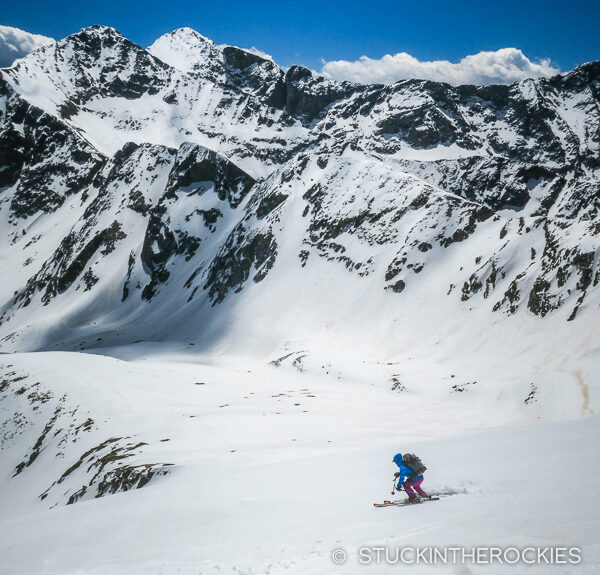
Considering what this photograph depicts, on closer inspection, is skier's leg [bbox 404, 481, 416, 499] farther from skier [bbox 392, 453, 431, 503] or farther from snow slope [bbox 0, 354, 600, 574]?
snow slope [bbox 0, 354, 600, 574]

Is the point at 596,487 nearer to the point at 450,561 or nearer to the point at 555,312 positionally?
the point at 450,561

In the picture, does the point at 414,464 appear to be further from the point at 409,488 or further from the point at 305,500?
the point at 305,500

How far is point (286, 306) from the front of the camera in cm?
7394

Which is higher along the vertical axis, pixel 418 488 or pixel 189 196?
pixel 189 196

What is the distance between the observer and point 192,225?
119 meters

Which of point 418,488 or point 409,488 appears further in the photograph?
point 409,488

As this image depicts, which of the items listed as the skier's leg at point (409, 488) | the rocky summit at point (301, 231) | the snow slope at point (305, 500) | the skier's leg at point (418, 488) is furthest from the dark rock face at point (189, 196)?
the skier's leg at point (418, 488)

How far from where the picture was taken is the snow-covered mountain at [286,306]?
29.1 metres

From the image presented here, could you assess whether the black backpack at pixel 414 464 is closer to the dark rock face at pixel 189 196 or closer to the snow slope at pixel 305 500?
the snow slope at pixel 305 500

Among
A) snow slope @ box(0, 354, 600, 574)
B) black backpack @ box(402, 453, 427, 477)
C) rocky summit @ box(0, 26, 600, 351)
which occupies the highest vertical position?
rocky summit @ box(0, 26, 600, 351)

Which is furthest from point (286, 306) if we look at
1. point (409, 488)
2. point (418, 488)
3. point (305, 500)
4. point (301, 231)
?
point (418, 488)

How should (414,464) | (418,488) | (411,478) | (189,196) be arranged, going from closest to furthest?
(418,488), (411,478), (414,464), (189,196)

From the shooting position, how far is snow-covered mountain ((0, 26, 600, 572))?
95.3 feet

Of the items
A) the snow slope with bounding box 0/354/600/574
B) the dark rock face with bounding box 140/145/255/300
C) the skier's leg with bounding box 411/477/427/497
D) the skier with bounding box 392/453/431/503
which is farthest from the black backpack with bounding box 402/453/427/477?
the dark rock face with bounding box 140/145/255/300
